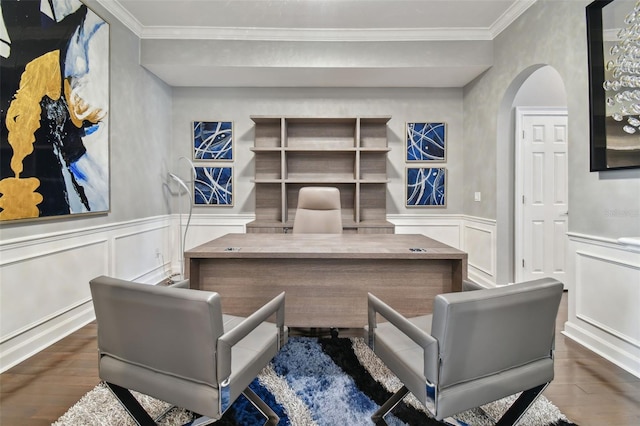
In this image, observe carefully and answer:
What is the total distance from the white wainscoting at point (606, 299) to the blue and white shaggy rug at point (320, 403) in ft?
2.84

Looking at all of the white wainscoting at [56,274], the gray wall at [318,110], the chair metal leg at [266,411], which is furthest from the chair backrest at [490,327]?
the gray wall at [318,110]

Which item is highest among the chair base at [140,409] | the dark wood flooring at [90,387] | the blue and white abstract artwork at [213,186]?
the blue and white abstract artwork at [213,186]

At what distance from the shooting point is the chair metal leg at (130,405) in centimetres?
123

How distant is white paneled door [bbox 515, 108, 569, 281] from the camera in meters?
3.50

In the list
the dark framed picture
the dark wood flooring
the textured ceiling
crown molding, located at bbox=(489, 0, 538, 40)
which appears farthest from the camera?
the textured ceiling

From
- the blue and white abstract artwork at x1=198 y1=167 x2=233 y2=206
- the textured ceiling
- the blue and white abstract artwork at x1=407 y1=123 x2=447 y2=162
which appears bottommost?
the blue and white abstract artwork at x1=198 y1=167 x2=233 y2=206

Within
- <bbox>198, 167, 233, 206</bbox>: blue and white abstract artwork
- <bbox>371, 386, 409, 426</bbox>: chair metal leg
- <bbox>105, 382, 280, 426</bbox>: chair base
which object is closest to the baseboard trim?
<bbox>105, 382, 280, 426</bbox>: chair base

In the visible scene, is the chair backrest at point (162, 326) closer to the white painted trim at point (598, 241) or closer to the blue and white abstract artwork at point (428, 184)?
the white painted trim at point (598, 241)

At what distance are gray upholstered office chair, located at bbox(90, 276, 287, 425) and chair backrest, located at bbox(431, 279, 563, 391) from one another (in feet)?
2.28

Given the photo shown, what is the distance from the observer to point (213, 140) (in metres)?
4.18

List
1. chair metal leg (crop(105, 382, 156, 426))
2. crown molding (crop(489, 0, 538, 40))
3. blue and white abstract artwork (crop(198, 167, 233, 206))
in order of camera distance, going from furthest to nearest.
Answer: blue and white abstract artwork (crop(198, 167, 233, 206))
crown molding (crop(489, 0, 538, 40))
chair metal leg (crop(105, 382, 156, 426))

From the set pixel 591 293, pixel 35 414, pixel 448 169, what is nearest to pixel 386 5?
pixel 448 169

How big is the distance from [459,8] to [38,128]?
364cm

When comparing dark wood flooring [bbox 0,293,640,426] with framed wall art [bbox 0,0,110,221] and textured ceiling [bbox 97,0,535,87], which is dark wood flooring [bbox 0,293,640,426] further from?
textured ceiling [bbox 97,0,535,87]
